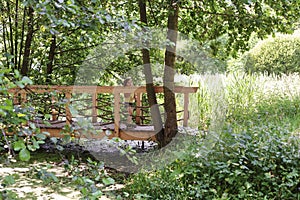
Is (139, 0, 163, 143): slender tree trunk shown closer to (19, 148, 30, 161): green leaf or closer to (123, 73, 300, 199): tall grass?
(123, 73, 300, 199): tall grass

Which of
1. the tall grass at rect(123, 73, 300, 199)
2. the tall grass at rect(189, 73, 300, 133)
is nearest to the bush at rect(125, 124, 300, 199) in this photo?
the tall grass at rect(123, 73, 300, 199)

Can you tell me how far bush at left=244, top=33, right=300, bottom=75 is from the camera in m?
9.34

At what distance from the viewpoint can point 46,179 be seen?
3.98 feet

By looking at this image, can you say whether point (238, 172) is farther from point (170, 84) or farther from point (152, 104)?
point (152, 104)

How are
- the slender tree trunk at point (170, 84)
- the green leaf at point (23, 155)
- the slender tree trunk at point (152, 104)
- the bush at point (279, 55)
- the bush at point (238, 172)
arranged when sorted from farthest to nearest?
the bush at point (279, 55) < the slender tree trunk at point (152, 104) < the slender tree trunk at point (170, 84) < the bush at point (238, 172) < the green leaf at point (23, 155)

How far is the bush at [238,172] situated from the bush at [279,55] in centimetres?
605

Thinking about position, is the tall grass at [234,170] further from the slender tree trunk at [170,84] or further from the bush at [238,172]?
the slender tree trunk at [170,84]

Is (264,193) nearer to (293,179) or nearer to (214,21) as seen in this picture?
(293,179)

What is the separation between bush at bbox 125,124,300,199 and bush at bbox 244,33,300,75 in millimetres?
6053

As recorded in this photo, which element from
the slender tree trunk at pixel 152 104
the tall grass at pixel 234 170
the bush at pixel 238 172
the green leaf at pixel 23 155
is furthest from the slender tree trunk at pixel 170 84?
the green leaf at pixel 23 155

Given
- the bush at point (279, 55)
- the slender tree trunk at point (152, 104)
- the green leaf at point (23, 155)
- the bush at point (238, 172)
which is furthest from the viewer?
the bush at point (279, 55)

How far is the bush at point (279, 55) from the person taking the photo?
9336mm

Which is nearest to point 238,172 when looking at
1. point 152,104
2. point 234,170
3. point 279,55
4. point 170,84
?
point 234,170

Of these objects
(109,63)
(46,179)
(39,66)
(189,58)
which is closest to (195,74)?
(189,58)
